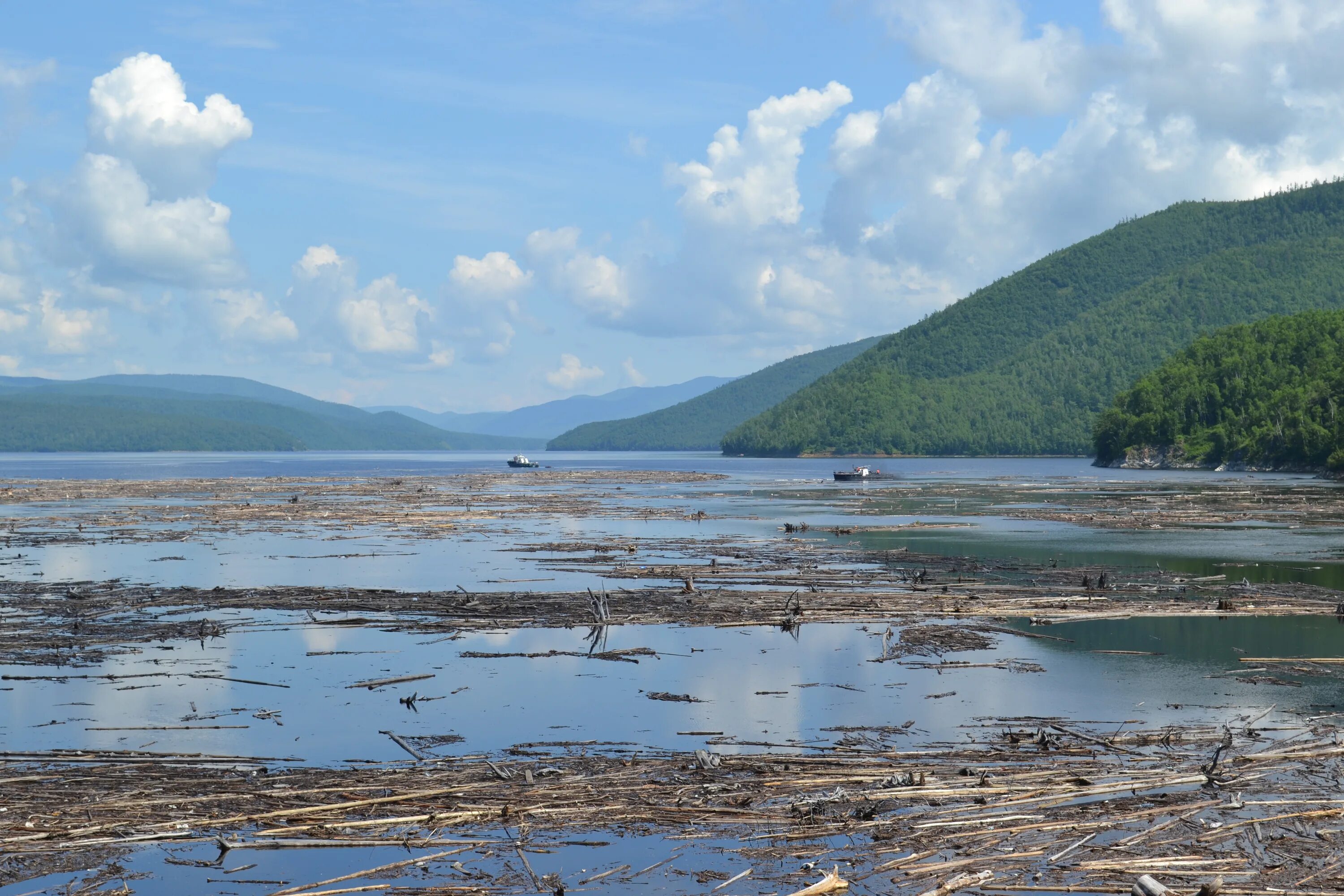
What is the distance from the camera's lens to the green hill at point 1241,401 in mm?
144000

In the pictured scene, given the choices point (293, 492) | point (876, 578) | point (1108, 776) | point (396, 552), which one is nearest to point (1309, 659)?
point (1108, 776)

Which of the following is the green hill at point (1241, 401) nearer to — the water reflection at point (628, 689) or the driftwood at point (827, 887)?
the water reflection at point (628, 689)

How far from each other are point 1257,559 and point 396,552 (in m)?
33.5

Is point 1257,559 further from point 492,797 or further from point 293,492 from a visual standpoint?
point 293,492

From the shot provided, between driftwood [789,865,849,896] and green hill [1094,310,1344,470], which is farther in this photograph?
green hill [1094,310,1344,470]

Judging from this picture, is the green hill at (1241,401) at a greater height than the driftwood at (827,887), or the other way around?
the green hill at (1241,401)

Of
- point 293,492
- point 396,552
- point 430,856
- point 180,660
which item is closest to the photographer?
point 430,856

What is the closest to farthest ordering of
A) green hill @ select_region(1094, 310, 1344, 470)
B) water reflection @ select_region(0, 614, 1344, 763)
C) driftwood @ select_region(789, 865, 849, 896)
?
driftwood @ select_region(789, 865, 849, 896) → water reflection @ select_region(0, 614, 1344, 763) → green hill @ select_region(1094, 310, 1344, 470)

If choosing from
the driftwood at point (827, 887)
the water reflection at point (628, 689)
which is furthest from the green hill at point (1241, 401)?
the driftwood at point (827, 887)

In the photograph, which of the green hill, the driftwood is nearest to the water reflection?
the driftwood

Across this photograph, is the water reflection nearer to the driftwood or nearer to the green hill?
the driftwood

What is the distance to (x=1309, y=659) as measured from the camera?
2444cm

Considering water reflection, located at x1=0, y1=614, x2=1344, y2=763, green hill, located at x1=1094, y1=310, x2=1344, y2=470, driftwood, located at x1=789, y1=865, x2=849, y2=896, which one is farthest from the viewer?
green hill, located at x1=1094, y1=310, x2=1344, y2=470

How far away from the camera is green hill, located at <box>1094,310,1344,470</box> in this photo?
144000 mm
